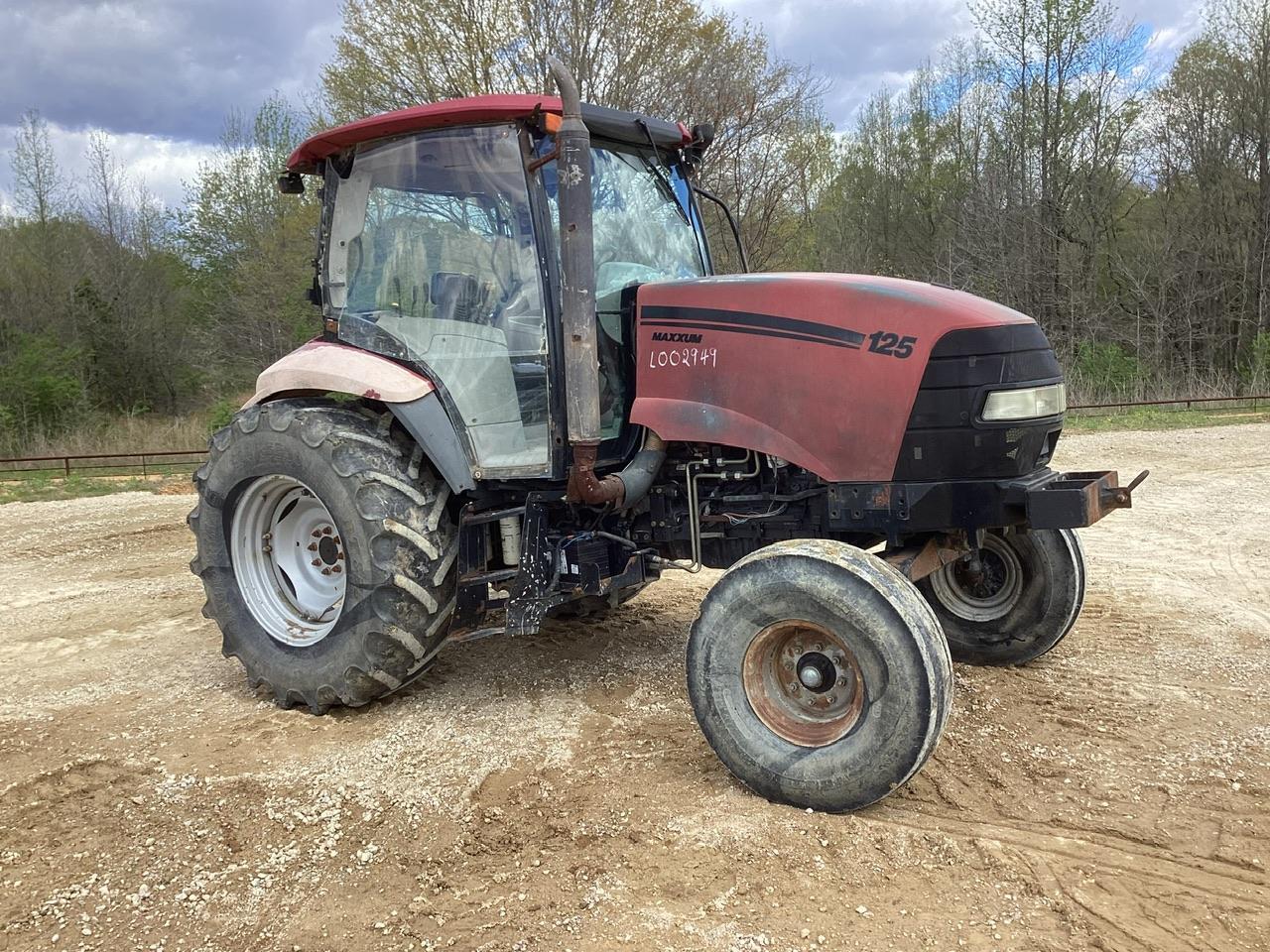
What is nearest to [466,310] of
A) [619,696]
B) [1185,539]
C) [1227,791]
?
[619,696]

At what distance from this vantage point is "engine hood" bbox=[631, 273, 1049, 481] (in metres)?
3.21

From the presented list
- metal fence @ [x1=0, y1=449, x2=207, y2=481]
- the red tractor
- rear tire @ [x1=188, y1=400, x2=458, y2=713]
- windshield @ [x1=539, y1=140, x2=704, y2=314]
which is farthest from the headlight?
metal fence @ [x1=0, y1=449, x2=207, y2=481]

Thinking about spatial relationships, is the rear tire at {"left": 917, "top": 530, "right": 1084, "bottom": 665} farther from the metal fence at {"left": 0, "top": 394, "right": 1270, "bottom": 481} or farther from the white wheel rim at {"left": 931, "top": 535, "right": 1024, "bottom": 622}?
the metal fence at {"left": 0, "top": 394, "right": 1270, "bottom": 481}

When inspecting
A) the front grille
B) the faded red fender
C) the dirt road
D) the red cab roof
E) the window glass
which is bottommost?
the dirt road

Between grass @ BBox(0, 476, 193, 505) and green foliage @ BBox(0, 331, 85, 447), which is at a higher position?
green foliage @ BBox(0, 331, 85, 447)

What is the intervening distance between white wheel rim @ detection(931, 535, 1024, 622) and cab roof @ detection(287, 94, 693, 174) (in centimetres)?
240

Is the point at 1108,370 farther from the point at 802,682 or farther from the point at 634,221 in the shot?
the point at 802,682

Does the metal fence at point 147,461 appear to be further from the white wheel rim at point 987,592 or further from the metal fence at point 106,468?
the white wheel rim at point 987,592

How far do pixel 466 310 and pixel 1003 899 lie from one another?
2.87 meters

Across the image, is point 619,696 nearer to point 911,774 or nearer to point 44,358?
point 911,774

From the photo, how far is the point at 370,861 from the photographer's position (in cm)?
280

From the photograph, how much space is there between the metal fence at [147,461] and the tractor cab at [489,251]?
445 inches

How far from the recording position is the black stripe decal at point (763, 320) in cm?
328

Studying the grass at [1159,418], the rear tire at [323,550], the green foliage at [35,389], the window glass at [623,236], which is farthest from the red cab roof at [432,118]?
the green foliage at [35,389]
